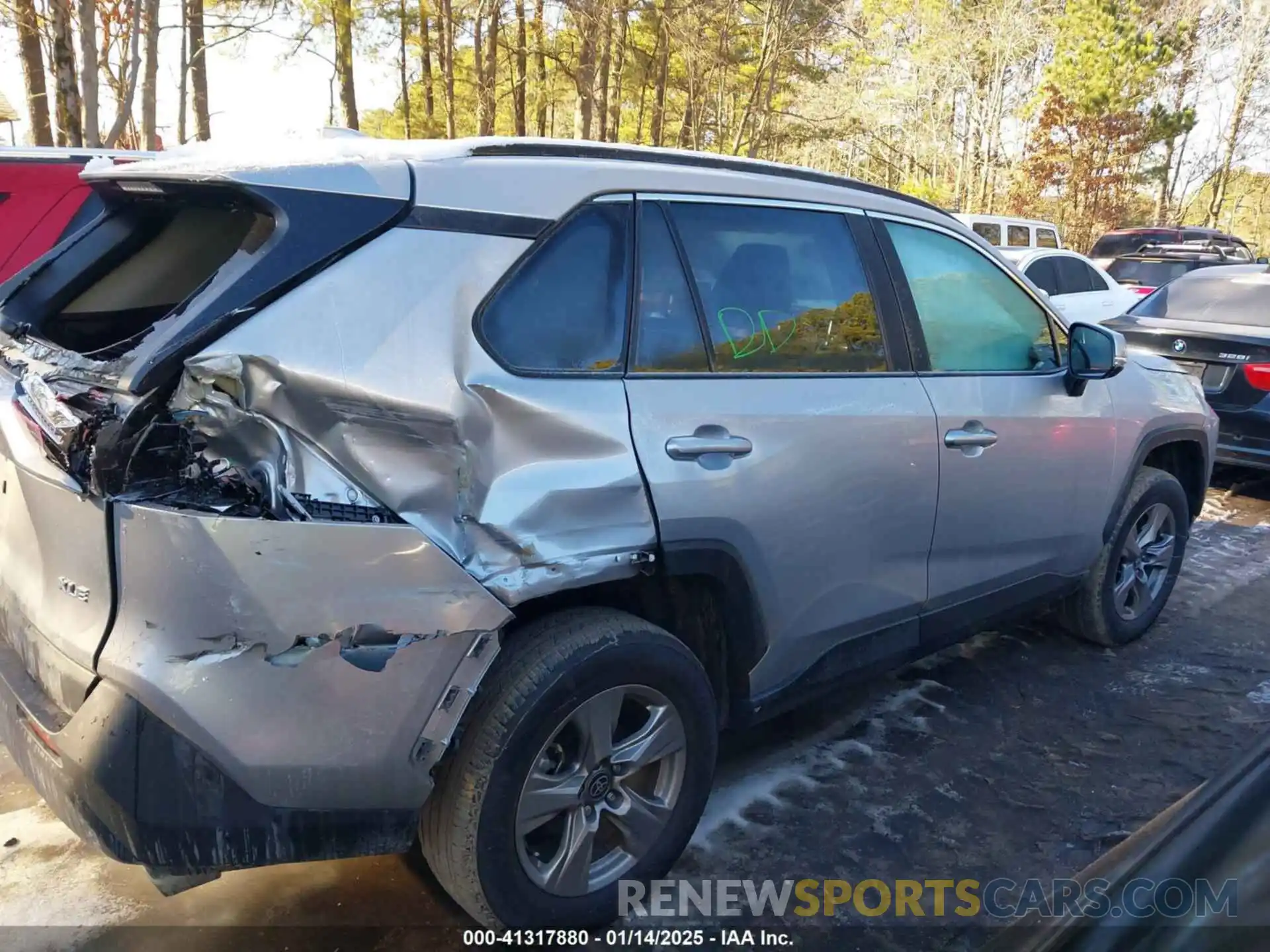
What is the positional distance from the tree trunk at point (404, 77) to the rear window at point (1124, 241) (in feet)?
48.3

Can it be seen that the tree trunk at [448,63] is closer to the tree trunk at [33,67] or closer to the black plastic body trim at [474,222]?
the tree trunk at [33,67]

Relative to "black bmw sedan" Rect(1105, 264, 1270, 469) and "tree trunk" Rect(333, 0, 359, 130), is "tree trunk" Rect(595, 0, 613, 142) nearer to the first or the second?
"tree trunk" Rect(333, 0, 359, 130)

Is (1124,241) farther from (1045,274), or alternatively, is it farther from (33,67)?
(33,67)

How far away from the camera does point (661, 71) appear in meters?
25.5

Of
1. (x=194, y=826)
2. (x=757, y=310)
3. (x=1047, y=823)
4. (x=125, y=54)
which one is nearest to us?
(x=194, y=826)

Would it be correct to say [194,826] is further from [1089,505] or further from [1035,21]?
[1035,21]

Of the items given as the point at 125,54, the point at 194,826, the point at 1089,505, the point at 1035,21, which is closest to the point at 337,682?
the point at 194,826

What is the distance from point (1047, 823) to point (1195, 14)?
31.9m

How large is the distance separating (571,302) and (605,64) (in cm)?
2236

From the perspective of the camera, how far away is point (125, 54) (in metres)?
14.9

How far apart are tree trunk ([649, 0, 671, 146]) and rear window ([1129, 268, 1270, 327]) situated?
15.2m

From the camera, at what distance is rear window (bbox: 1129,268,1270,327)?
7270 mm

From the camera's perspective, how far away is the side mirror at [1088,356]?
365 cm

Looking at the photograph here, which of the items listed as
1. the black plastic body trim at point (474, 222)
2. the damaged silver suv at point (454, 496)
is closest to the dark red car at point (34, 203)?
the damaged silver suv at point (454, 496)
